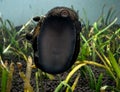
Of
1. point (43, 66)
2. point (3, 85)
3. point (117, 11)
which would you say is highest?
point (43, 66)

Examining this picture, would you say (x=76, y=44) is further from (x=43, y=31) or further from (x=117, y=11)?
(x=117, y=11)

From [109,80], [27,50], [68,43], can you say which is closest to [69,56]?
[68,43]

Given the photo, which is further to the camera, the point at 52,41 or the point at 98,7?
the point at 98,7

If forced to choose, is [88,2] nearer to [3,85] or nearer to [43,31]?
[3,85]

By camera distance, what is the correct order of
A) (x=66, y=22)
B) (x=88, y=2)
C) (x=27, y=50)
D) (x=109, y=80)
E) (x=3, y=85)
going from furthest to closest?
(x=88, y=2), (x=27, y=50), (x=109, y=80), (x=3, y=85), (x=66, y=22)

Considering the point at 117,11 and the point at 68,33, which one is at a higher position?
the point at 68,33

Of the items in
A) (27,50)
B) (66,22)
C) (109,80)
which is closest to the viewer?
(66,22)
